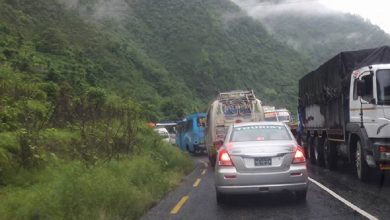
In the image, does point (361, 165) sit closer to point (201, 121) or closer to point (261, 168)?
point (261, 168)

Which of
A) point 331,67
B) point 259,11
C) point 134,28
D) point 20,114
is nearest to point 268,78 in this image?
point 134,28

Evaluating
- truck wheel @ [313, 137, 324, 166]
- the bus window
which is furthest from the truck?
the bus window

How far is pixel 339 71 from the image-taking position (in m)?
16.3

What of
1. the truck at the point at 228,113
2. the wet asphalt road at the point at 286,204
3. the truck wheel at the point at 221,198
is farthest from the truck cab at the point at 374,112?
the truck at the point at 228,113

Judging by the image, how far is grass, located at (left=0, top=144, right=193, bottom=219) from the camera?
8.72 m

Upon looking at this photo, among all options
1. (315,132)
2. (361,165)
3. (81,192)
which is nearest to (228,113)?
(315,132)

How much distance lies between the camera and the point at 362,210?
31.9 ft

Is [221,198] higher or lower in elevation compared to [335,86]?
lower

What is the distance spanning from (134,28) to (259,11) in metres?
54.9

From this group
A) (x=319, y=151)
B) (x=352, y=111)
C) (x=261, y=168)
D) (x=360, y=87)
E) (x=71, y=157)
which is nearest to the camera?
(x=261, y=168)

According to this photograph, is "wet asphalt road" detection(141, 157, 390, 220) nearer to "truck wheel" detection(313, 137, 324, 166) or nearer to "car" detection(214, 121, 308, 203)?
"car" detection(214, 121, 308, 203)

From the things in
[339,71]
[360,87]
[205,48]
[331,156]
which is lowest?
[331,156]

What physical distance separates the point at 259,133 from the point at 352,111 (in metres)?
3.74

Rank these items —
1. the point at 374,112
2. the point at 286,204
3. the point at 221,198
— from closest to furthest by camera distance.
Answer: the point at 286,204, the point at 221,198, the point at 374,112
